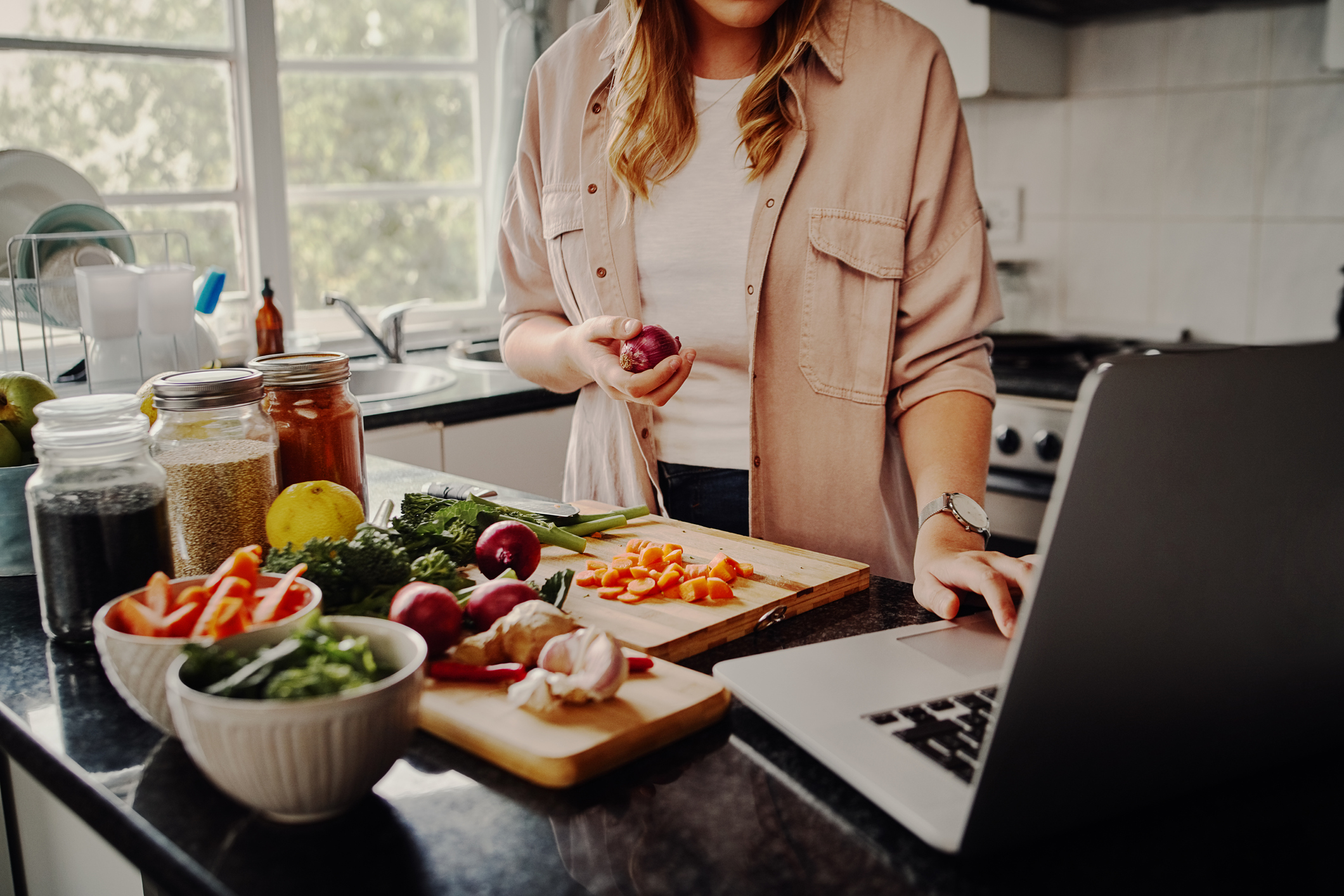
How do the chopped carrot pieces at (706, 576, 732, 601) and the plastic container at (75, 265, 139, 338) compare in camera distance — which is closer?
the chopped carrot pieces at (706, 576, 732, 601)

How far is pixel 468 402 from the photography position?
7.89 feet

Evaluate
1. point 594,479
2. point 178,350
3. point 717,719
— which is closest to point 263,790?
point 717,719

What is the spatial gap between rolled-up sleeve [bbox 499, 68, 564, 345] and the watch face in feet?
2.40

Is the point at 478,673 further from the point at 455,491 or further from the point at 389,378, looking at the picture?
the point at 389,378

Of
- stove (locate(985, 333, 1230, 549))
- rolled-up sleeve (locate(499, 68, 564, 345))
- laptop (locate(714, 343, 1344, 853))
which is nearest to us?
laptop (locate(714, 343, 1344, 853))

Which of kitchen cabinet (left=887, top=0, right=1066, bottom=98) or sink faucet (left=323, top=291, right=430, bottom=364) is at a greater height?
kitchen cabinet (left=887, top=0, right=1066, bottom=98)

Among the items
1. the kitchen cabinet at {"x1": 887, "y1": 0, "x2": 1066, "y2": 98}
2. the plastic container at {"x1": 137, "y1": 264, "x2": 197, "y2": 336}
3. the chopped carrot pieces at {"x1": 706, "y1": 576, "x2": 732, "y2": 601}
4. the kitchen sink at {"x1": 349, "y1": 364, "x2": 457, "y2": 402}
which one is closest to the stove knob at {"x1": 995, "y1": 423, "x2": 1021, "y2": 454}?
the kitchen cabinet at {"x1": 887, "y1": 0, "x2": 1066, "y2": 98}

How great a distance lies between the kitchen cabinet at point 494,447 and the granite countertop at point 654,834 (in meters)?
1.54

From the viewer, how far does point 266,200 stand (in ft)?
9.44

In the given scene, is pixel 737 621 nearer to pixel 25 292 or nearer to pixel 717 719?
pixel 717 719

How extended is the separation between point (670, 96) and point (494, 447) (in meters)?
1.24

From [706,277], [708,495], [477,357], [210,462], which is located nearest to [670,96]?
[706,277]

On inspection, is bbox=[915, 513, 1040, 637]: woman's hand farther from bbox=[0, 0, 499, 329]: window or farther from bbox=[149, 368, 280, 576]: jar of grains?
bbox=[0, 0, 499, 329]: window

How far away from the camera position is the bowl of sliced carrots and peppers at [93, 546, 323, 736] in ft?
2.38
